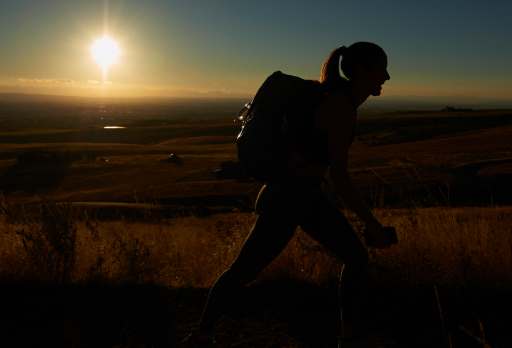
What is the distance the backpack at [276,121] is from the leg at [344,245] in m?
0.37

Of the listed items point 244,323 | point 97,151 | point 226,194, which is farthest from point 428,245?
point 97,151

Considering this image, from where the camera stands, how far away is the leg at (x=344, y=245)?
232 cm

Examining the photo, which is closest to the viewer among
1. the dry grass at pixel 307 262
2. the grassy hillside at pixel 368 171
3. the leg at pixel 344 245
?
the leg at pixel 344 245

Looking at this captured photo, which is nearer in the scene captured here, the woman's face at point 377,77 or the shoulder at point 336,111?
the shoulder at point 336,111

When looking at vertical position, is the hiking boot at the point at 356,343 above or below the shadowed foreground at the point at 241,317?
above

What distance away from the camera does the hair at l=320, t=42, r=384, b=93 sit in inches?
84.7

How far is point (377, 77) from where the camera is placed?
2.20 m

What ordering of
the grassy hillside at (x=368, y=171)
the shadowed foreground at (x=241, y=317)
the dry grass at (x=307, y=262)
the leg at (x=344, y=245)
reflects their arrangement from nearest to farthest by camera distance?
the leg at (x=344, y=245), the shadowed foreground at (x=241, y=317), the dry grass at (x=307, y=262), the grassy hillside at (x=368, y=171)

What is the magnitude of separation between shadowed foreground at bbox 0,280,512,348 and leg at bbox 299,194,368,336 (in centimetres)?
43

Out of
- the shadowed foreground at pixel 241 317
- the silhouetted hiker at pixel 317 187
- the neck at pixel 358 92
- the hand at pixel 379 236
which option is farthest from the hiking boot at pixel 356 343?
the neck at pixel 358 92

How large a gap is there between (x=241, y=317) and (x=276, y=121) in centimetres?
169

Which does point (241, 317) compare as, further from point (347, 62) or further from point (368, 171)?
point (368, 171)

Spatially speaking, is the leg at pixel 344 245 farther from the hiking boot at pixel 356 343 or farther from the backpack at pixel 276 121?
the backpack at pixel 276 121

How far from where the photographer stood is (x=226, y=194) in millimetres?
32156
